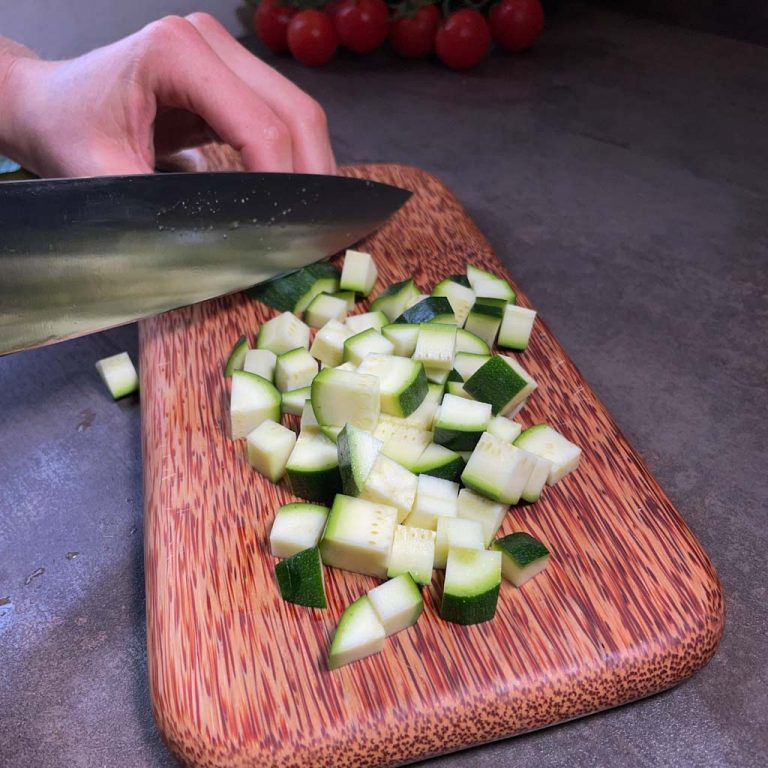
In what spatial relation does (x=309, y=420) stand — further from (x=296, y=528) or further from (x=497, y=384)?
(x=497, y=384)

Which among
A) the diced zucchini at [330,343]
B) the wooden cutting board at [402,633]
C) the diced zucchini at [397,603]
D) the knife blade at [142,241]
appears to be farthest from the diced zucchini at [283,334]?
the diced zucchini at [397,603]

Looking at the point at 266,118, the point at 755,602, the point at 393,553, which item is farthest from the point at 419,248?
the point at 755,602

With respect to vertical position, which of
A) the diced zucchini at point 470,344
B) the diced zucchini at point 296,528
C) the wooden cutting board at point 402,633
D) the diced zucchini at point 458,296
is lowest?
the wooden cutting board at point 402,633

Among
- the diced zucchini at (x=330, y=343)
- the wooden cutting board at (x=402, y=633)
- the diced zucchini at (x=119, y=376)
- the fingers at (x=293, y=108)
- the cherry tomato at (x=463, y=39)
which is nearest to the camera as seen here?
the wooden cutting board at (x=402, y=633)

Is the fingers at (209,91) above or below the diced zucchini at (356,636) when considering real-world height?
above

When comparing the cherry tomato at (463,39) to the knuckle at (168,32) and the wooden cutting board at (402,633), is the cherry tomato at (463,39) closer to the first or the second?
the knuckle at (168,32)

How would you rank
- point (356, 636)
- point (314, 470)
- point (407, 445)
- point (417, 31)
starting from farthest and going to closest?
1. point (417, 31)
2. point (407, 445)
3. point (314, 470)
4. point (356, 636)

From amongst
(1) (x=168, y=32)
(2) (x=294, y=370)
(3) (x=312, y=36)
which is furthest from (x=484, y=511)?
(3) (x=312, y=36)

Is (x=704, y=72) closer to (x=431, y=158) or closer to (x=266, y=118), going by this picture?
(x=431, y=158)
